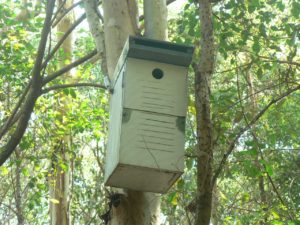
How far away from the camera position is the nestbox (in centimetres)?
238

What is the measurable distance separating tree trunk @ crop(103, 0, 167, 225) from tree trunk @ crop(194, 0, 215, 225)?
659 mm

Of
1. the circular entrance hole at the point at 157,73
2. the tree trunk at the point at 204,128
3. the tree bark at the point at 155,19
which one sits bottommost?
the tree trunk at the point at 204,128

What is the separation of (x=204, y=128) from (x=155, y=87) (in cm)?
61

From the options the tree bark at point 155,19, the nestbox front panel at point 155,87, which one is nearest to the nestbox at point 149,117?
the nestbox front panel at point 155,87

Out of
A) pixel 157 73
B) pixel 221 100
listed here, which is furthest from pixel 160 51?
pixel 221 100

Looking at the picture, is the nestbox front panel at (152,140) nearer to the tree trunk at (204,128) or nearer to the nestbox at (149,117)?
the nestbox at (149,117)

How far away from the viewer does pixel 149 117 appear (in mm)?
2445

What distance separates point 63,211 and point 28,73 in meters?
2.63

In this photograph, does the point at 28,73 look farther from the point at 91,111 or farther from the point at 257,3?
the point at 257,3

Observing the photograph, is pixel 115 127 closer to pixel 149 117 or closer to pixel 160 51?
pixel 149 117

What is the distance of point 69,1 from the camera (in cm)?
898

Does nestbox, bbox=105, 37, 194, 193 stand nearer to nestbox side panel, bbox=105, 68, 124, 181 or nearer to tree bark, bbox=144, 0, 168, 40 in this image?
nestbox side panel, bbox=105, 68, 124, 181

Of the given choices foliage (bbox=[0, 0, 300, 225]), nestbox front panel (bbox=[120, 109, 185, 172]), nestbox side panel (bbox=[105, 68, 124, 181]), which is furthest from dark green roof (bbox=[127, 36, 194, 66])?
foliage (bbox=[0, 0, 300, 225])

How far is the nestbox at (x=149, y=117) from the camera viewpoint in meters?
2.38
